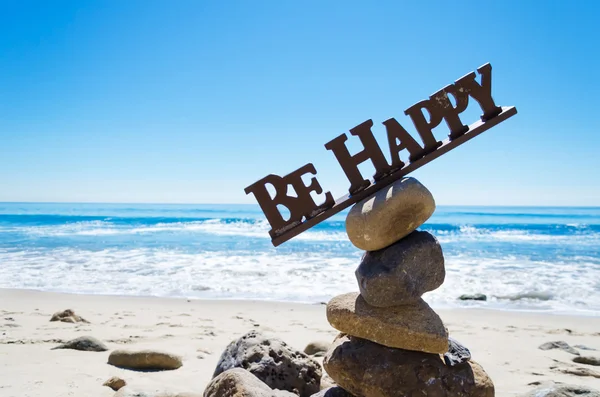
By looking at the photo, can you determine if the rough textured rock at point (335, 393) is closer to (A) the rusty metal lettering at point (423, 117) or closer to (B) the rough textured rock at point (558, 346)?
(A) the rusty metal lettering at point (423, 117)

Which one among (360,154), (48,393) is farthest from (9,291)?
(360,154)

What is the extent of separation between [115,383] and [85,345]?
1.66m

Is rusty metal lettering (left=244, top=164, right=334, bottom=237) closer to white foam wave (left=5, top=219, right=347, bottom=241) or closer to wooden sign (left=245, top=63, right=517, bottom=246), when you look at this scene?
wooden sign (left=245, top=63, right=517, bottom=246)

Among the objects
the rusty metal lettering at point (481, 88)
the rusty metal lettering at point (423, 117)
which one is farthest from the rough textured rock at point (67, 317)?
the rusty metal lettering at point (481, 88)

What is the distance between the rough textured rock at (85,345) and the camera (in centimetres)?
669

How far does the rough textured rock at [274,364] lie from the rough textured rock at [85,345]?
2.51m

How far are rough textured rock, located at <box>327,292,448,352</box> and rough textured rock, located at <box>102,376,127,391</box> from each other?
113 inches

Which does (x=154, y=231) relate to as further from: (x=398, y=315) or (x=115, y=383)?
(x=398, y=315)

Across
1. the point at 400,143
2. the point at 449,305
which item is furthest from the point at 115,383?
the point at 449,305

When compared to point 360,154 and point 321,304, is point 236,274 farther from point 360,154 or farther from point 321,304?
point 360,154

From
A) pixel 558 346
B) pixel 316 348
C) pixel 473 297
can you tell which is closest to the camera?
pixel 316 348

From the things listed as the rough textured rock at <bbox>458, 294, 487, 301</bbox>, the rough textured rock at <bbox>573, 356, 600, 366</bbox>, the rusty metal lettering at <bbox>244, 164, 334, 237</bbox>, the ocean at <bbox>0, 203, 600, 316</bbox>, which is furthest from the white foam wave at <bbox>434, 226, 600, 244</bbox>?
the rusty metal lettering at <bbox>244, 164, 334, 237</bbox>

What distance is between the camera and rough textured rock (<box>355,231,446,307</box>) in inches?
156

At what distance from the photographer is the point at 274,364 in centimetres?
491
